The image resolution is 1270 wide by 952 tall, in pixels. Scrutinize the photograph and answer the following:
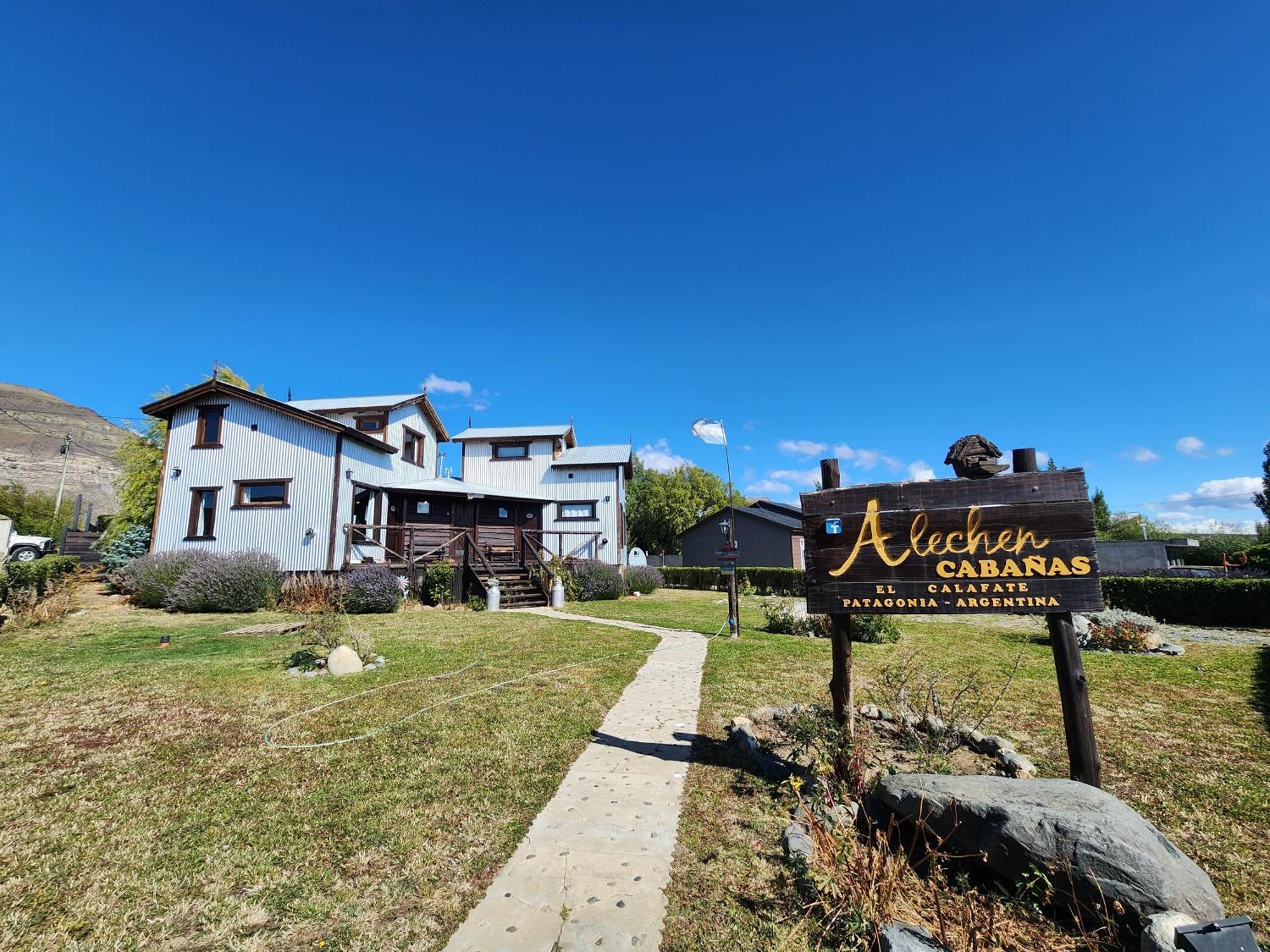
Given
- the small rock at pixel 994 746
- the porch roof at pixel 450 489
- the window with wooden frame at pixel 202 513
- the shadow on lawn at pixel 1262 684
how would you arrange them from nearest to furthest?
the small rock at pixel 994 746 < the shadow on lawn at pixel 1262 684 < the window with wooden frame at pixel 202 513 < the porch roof at pixel 450 489

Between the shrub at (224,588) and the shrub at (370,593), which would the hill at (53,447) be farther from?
the shrub at (370,593)

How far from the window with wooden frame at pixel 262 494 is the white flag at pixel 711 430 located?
1432 centimetres

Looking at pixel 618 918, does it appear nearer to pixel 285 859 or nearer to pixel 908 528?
pixel 285 859

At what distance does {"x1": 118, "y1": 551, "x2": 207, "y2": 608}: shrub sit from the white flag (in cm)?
1523

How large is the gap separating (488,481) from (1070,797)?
89.6ft

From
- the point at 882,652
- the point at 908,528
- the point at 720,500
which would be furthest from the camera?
the point at 720,500

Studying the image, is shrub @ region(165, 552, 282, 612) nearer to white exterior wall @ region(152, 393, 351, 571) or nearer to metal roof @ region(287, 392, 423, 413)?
white exterior wall @ region(152, 393, 351, 571)

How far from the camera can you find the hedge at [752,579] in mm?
26125

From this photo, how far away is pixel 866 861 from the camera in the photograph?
3.11 m

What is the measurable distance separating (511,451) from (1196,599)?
27090mm

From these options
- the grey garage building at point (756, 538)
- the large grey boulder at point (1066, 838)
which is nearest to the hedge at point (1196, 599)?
the grey garage building at point (756, 538)

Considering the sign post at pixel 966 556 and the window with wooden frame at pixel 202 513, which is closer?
the sign post at pixel 966 556

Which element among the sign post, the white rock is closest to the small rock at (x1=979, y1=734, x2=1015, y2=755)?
the sign post

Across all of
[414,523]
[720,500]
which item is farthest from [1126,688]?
[720,500]
